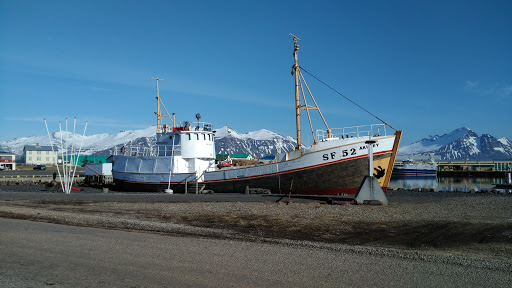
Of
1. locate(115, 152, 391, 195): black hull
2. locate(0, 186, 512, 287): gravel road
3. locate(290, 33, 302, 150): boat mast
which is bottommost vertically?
locate(0, 186, 512, 287): gravel road

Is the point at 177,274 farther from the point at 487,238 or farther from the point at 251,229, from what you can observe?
the point at 487,238

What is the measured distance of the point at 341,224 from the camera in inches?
507

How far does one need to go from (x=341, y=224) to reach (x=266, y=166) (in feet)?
49.4

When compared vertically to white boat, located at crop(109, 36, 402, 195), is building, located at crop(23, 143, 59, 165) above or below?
above

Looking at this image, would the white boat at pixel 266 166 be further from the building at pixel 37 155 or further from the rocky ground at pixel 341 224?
the building at pixel 37 155

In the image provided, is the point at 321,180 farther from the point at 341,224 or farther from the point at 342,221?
the point at 341,224

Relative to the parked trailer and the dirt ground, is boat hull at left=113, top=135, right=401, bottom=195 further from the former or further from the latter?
the parked trailer

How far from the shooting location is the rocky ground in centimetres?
943

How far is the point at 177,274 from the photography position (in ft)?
23.5

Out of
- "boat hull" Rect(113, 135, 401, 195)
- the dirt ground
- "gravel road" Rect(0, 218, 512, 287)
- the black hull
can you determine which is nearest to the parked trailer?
"boat hull" Rect(113, 135, 401, 195)

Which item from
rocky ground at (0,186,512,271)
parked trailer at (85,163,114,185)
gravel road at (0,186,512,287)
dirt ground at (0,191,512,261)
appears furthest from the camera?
parked trailer at (85,163,114,185)

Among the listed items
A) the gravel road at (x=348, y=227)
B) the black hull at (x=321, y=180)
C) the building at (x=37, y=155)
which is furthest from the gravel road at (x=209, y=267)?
the building at (x=37, y=155)

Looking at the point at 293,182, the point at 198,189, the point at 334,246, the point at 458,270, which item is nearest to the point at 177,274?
the point at 334,246

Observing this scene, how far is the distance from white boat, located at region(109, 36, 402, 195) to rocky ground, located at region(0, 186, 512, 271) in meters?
7.54
